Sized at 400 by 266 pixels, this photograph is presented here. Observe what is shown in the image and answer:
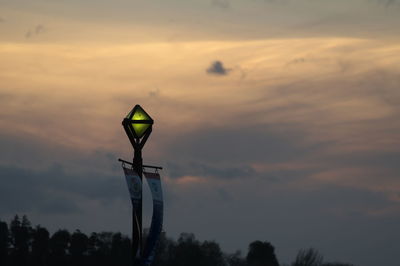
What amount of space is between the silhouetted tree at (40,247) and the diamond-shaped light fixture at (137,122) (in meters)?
145

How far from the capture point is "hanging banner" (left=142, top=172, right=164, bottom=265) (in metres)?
26.8

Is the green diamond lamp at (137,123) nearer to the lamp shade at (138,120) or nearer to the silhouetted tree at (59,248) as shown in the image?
the lamp shade at (138,120)

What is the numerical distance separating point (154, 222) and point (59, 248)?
154406mm

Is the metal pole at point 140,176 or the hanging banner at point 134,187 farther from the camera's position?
the metal pole at point 140,176

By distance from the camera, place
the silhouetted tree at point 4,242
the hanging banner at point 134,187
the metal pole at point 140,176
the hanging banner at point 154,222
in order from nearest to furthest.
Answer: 1. the hanging banner at point 134,187
2. the metal pole at point 140,176
3. the hanging banner at point 154,222
4. the silhouetted tree at point 4,242

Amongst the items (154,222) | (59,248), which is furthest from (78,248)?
(154,222)

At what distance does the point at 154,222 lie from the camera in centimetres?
2694

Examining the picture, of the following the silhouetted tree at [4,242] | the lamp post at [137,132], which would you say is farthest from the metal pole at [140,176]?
the silhouetted tree at [4,242]

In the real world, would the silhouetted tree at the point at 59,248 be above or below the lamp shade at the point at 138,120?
above

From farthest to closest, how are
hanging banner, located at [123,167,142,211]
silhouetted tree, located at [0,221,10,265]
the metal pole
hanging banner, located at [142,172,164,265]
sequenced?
silhouetted tree, located at [0,221,10,265] → hanging banner, located at [142,172,164,265] → the metal pole → hanging banner, located at [123,167,142,211]

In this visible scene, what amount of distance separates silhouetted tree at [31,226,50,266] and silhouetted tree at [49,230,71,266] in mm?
1183

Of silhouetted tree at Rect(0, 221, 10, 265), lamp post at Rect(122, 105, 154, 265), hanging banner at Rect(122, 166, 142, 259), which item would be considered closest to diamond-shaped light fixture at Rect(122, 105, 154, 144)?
lamp post at Rect(122, 105, 154, 265)

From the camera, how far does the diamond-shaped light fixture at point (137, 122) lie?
87.8 feet

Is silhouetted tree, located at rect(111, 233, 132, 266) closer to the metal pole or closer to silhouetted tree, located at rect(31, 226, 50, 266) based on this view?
silhouetted tree, located at rect(31, 226, 50, 266)
